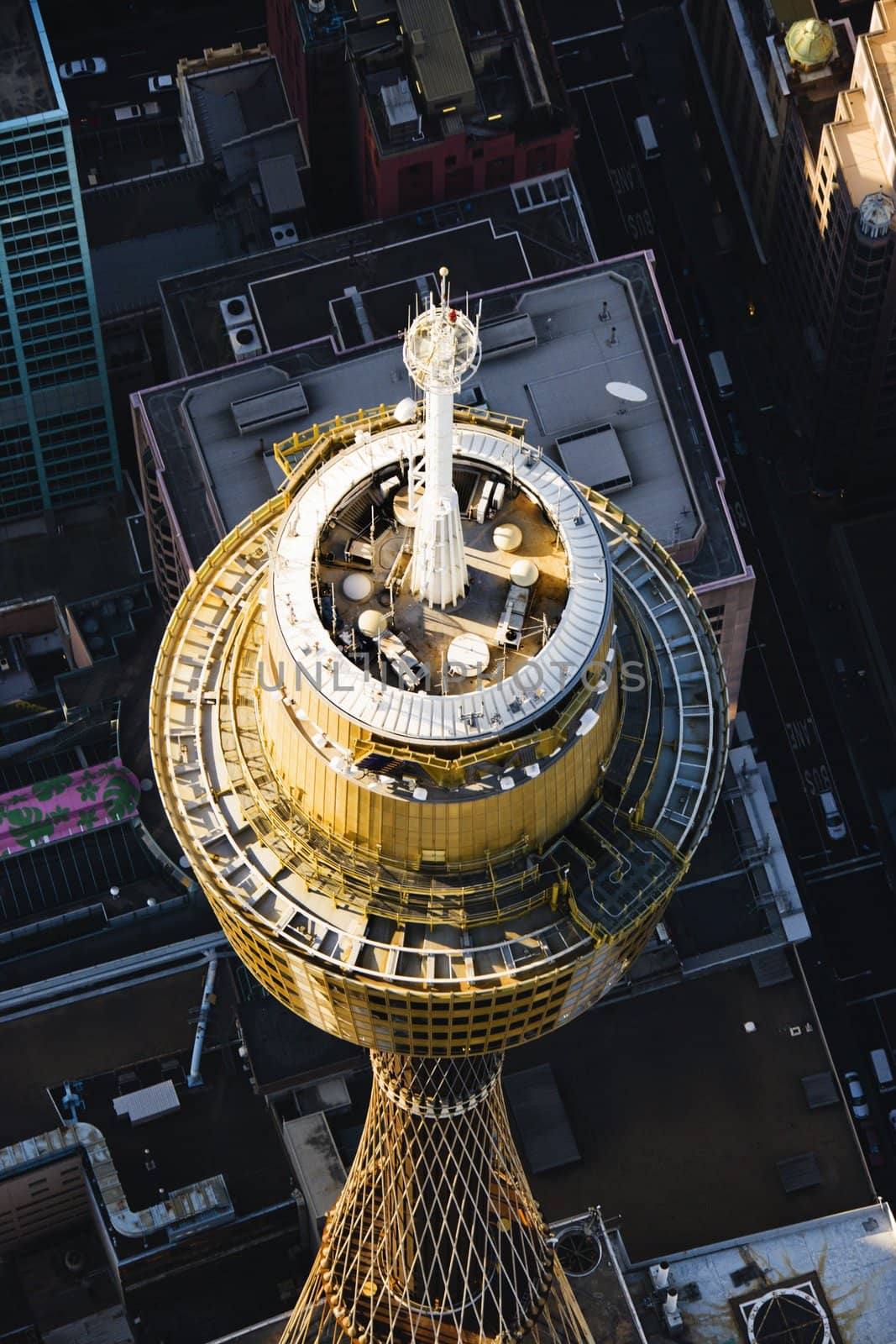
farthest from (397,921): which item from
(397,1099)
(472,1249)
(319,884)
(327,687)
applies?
(472,1249)

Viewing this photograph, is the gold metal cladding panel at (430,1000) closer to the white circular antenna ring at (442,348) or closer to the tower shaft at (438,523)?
the tower shaft at (438,523)

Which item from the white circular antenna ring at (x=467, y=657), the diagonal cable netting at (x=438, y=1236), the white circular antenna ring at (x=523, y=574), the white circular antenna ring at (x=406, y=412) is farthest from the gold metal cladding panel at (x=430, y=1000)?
the white circular antenna ring at (x=406, y=412)

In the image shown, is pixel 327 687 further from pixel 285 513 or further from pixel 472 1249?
pixel 472 1249

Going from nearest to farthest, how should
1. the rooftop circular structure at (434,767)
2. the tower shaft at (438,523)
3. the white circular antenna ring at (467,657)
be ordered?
1. the tower shaft at (438,523)
2. the white circular antenna ring at (467,657)
3. the rooftop circular structure at (434,767)

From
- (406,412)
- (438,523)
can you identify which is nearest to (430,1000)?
(438,523)

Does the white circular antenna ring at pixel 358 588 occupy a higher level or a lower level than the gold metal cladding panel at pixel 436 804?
higher

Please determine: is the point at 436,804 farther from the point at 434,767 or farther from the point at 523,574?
the point at 523,574

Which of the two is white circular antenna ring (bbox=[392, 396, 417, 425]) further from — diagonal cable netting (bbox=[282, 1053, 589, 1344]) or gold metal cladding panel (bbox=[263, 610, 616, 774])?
diagonal cable netting (bbox=[282, 1053, 589, 1344])

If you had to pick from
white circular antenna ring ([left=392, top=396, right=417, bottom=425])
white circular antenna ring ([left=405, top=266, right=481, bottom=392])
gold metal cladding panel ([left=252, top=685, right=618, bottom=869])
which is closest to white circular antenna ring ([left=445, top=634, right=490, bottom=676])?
gold metal cladding panel ([left=252, top=685, right=618, bottom=869])
